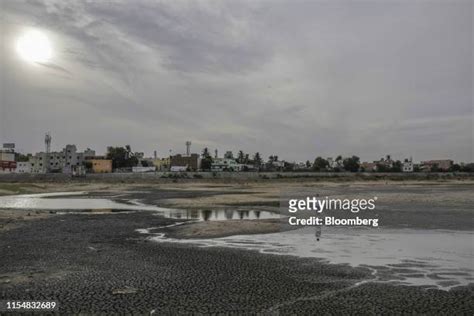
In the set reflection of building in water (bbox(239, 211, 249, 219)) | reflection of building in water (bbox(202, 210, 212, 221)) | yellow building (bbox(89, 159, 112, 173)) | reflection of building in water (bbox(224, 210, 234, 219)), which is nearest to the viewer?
reflection of building in water (bbox(202, 210, 212, 221))

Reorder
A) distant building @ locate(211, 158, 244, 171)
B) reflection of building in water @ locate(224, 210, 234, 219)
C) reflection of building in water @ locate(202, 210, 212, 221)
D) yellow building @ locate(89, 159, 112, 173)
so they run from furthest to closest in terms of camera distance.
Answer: distant building @ locate(211, 158, 244, 171), yellow building @ locate(89, 159, 112, 173), reflection of building in water @ locate(224, 210, 234, 219), reflection of building in water @ locate(202, 210, 212, 221)

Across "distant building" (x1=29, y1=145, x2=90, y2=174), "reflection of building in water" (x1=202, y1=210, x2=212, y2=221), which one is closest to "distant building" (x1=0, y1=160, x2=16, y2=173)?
"distant building" (x1=29, y1=145, x2=90, y2=174)

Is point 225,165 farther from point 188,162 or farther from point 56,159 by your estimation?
point 56,159

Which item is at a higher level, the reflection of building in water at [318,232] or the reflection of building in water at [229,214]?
the reflection of building in water at [318,232]

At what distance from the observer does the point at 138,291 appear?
12164mm

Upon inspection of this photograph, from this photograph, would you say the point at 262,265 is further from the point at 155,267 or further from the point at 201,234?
the point at 201,234

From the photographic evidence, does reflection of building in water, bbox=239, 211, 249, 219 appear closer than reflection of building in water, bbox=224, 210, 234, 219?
No

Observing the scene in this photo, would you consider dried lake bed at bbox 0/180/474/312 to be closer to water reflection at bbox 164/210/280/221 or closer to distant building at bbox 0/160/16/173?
water reflection at bbox 164/210/280/221

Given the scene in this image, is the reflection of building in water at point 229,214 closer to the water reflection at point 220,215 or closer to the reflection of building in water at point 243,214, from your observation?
the water reflection at point 220,215

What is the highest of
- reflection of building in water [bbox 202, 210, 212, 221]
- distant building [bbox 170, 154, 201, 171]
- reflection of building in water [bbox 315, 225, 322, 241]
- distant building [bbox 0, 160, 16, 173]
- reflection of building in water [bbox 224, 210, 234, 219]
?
distant building [bbox 170, 154, 201, 171]

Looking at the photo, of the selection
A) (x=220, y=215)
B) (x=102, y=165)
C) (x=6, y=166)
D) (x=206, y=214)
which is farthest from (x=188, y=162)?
(x=220, y=215)

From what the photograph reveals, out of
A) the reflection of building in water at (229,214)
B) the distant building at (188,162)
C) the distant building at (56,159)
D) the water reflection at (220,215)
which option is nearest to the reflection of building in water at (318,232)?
the water reflection at (220,215)

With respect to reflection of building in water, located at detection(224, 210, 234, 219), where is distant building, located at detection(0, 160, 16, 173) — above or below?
above

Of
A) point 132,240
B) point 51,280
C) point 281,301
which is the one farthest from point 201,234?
point 281,301
